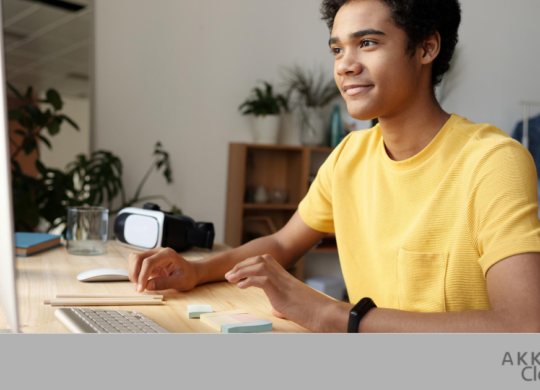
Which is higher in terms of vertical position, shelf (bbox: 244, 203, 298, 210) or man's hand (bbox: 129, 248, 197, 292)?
man's hand (bbox: 129, 248, 197, 292)

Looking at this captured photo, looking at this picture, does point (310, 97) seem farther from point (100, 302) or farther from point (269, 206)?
point (100, 302)

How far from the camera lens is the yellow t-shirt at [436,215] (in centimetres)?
74

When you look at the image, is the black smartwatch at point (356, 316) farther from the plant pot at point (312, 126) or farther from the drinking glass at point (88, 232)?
the plant pot at point (312, 126)

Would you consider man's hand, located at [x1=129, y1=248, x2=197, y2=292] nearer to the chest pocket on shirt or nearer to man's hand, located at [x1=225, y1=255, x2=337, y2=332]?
man's hand, located at [x1=225, y1=255, x2=337, y2=332]

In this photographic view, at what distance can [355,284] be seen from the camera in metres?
1.07

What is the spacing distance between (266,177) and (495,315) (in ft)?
9.13

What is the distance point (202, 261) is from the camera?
1.03 meters

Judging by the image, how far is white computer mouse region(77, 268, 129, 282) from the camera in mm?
1003

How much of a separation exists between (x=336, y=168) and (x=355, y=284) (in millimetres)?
246

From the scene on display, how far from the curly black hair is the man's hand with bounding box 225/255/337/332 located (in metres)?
0.47

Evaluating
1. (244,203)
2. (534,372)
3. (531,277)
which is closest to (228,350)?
(534,372)

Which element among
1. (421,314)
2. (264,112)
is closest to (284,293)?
(421,314)

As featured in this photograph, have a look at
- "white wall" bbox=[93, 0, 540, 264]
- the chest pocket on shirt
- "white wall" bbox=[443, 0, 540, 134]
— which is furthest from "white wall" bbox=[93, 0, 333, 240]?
the chest pocket on shirt

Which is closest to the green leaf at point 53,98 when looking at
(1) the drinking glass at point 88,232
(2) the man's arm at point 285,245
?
(1) the drinking glass at point 88,232
